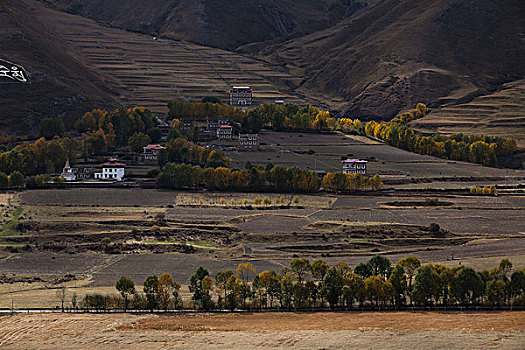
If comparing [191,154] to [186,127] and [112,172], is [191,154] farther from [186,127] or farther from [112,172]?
[186,127]

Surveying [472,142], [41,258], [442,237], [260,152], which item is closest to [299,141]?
[260,152]

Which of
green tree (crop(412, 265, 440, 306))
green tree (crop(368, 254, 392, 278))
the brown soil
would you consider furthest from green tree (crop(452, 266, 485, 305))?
green tree (crop(368, 254, 392, 278))

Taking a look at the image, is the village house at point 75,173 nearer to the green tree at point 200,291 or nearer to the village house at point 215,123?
the village house at point 215,123

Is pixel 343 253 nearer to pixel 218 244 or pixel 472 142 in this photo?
pixel 218 244

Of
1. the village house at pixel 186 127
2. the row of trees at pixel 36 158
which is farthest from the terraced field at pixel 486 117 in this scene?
the row of trees at pixel 36 158

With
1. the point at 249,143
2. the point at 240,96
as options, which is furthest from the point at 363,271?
the point at 240,96

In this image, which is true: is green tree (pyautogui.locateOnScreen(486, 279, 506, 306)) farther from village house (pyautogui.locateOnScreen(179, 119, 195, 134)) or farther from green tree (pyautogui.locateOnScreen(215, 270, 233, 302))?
village house (pyautogui.locateOnScreen(179, 119, 195, 134))
